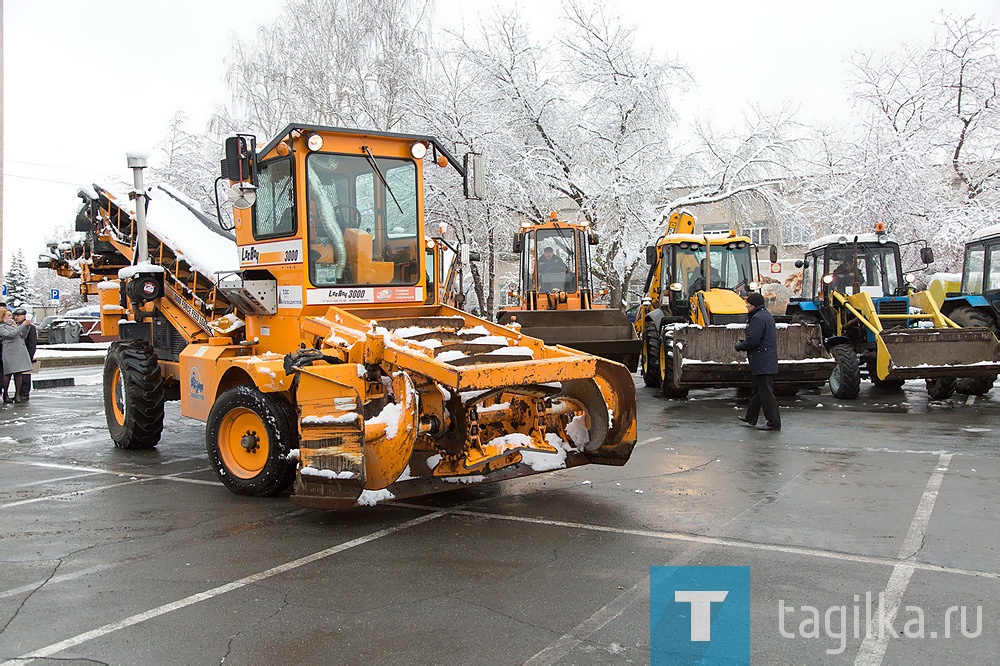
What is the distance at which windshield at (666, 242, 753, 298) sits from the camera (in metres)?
15.3

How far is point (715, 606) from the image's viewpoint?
4582 mm

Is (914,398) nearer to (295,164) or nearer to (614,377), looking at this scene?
(614,377)

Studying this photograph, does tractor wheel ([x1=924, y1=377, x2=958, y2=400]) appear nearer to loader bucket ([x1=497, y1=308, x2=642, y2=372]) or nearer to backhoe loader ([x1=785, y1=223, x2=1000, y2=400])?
backhoe loader ([x1=785, y1=223, x2=1000, y2=400])

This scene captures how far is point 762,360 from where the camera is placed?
422 inches

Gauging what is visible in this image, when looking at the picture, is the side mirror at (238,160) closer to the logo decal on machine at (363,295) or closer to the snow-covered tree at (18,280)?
the logo decal on machine at (363,295)

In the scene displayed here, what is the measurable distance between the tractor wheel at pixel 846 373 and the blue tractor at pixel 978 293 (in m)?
2.10

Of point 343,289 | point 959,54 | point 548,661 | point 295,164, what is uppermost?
point 959,54

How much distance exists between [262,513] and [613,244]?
1871cm

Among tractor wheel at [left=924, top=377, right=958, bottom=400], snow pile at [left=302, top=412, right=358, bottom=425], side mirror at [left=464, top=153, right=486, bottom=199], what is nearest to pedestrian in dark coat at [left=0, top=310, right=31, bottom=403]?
side mirror at [left=464, top=153, right=486, bottom=199]

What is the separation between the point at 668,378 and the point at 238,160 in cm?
850

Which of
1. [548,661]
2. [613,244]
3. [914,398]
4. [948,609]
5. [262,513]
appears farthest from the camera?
[613,244]

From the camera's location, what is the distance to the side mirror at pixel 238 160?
24.2ft

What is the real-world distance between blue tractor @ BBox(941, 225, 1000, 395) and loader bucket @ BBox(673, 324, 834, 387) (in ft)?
10.1

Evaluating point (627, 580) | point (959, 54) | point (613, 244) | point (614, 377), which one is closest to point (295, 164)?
point (614, 377)
